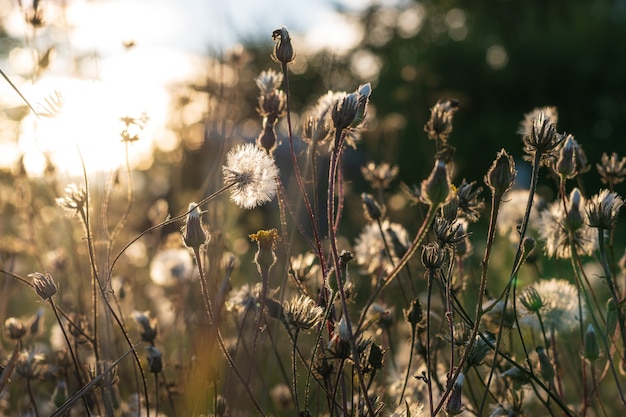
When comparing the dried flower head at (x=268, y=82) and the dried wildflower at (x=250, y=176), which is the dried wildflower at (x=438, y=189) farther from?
the dried flower head at (x=268, y=82)

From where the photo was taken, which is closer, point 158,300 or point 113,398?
point 113,398

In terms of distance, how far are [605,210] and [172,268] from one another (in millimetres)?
1562

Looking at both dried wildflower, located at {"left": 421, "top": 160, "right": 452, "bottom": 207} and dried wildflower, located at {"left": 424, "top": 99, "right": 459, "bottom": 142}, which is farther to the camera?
dried wildflower, located at {"left": 424, "top": 99, "right": 459, "bottom": 142}

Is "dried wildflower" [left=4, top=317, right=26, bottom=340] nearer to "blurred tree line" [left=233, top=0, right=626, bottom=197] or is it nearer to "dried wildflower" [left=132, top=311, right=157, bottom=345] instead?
"dried wildflower" [left=132, top=311, right=157, bottom=345]

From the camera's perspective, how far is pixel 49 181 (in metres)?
2.27

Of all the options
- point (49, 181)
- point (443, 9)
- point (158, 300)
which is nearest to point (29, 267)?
point (158, 300)

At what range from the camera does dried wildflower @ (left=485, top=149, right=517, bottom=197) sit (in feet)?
3.56

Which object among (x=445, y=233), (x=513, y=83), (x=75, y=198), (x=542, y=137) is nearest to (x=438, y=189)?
(x=445, y=233)

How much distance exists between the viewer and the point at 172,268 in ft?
8.00

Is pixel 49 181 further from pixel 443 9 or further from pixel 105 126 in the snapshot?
pixel 443 9

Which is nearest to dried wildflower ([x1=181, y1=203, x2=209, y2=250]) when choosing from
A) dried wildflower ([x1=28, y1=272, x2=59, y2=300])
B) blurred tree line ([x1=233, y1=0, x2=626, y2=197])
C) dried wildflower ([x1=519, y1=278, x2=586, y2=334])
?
dried wildflower ([x1=28, y1=272, x2=59, y2=300])

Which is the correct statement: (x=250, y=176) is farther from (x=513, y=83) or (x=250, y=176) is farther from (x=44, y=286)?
(x=513, y=83)

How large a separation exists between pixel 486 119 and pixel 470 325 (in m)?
11.5

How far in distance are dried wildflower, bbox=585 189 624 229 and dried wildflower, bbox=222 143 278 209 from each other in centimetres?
53
